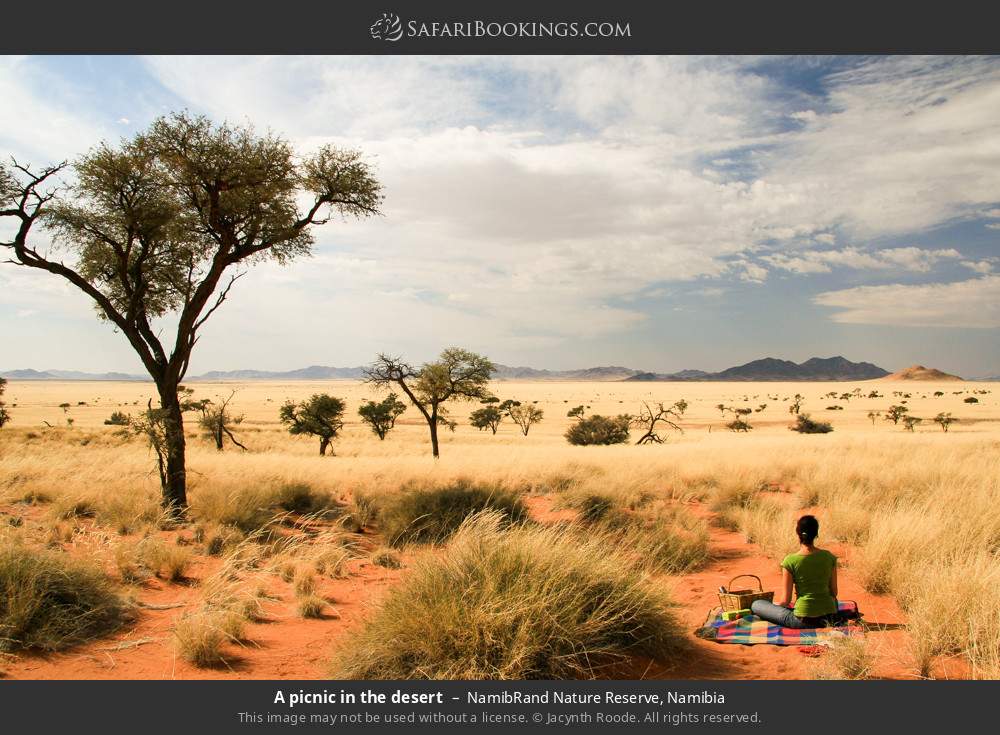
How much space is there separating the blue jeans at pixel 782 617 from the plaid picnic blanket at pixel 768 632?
5cm

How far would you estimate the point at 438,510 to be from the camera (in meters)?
12.0

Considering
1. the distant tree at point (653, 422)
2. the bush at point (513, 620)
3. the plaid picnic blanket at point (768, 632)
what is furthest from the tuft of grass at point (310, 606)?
the distant tree at point (653, 422)

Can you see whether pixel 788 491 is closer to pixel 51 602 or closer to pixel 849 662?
pixel 849 662

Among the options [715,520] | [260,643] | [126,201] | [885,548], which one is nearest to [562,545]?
[260,643]

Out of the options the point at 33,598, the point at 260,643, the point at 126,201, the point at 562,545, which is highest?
the point at 126,201

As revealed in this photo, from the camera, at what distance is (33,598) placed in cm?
643

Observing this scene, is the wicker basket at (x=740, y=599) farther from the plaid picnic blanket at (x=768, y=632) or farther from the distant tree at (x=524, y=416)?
the distant tree at (x=524, y=416)

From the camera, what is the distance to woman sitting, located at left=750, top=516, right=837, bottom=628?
20.4 ft

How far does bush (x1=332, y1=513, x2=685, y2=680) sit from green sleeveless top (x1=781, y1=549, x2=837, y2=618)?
53.0 inches

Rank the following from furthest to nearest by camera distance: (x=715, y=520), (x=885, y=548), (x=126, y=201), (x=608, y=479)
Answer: (x=608, y=479), (x=126, y=201), (x=715, y=520), (x=885, y=548)

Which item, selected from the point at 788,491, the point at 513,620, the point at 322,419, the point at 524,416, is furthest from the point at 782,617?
the point at 524,416

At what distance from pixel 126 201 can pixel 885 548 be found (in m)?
15.4

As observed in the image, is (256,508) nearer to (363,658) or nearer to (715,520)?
(363,658)

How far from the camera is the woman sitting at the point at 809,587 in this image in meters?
6.22
